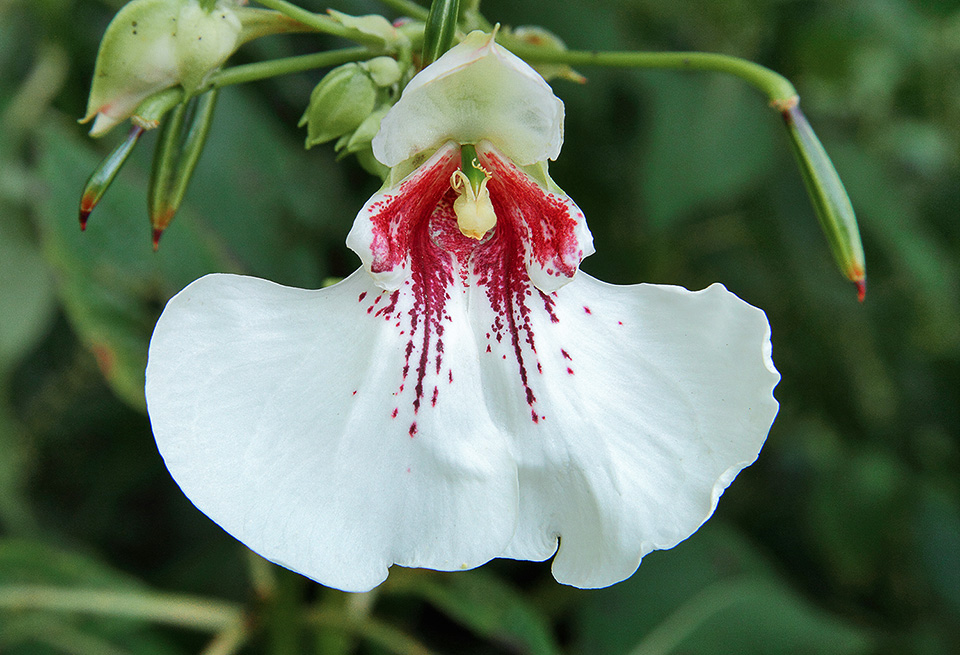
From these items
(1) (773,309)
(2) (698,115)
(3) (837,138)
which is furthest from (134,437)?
(3) (837,138)

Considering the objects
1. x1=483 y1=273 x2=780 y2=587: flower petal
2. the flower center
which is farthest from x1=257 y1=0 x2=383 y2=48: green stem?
x1=483 y1=273 x2=780 y2=587: flower petal

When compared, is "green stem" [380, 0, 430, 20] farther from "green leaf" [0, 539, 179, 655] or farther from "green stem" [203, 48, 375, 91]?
"green leaf" [0, 539, 179, 655]

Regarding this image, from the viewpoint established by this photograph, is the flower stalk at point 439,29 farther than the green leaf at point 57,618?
No

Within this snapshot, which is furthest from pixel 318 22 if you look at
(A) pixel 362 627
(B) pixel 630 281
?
(B) pixel 630 281

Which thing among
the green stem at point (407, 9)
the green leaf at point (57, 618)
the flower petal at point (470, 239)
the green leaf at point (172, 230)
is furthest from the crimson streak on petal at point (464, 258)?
the green leaf at point (57, 618)

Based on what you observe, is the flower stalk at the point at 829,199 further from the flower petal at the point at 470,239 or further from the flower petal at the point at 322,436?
the flower petal at the point at 322,436

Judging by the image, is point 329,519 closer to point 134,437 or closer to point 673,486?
point 673,486
